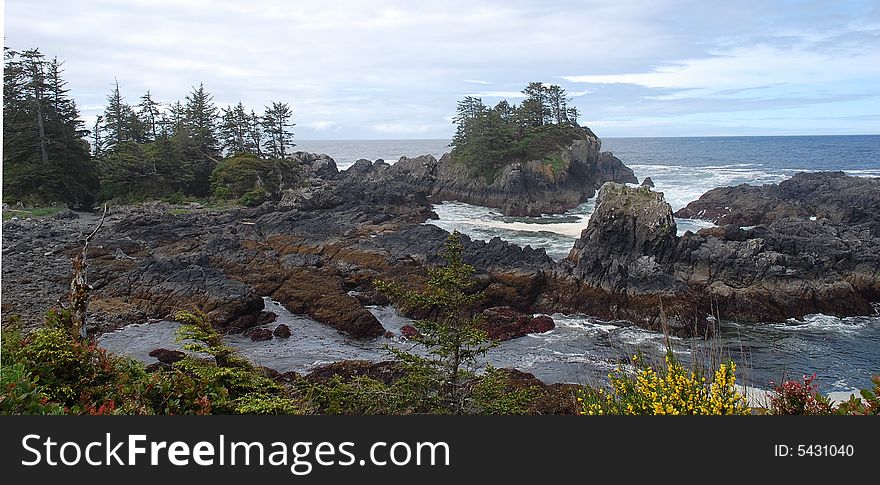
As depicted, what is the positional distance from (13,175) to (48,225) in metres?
8.92

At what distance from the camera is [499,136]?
52.3m

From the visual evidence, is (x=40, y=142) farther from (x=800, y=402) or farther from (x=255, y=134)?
(x=800, y=402)

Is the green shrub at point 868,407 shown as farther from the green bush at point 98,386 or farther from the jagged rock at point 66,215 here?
the jagged rock at point 66,215

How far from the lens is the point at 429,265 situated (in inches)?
964

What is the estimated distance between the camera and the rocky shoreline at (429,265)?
19.6 m

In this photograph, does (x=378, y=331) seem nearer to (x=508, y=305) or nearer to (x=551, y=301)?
(x=508, y=305)

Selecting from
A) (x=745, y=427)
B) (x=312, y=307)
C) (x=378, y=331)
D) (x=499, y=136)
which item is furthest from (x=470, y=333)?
(x=499, y=136)

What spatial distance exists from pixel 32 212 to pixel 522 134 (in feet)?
133

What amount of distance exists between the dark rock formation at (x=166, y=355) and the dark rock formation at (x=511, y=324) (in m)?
9.22

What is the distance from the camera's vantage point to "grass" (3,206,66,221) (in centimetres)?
3117

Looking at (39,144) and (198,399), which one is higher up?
(39,144)

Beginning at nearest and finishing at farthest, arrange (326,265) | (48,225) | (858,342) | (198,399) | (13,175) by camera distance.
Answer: (198,399), (858,342), (326,265), (48,225), (13,175)

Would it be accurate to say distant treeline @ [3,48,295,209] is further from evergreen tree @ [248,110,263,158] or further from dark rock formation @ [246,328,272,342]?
dark rock formation @ [246,328,272,342]

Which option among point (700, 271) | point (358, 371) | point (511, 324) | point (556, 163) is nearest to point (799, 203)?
point (556, 163)
